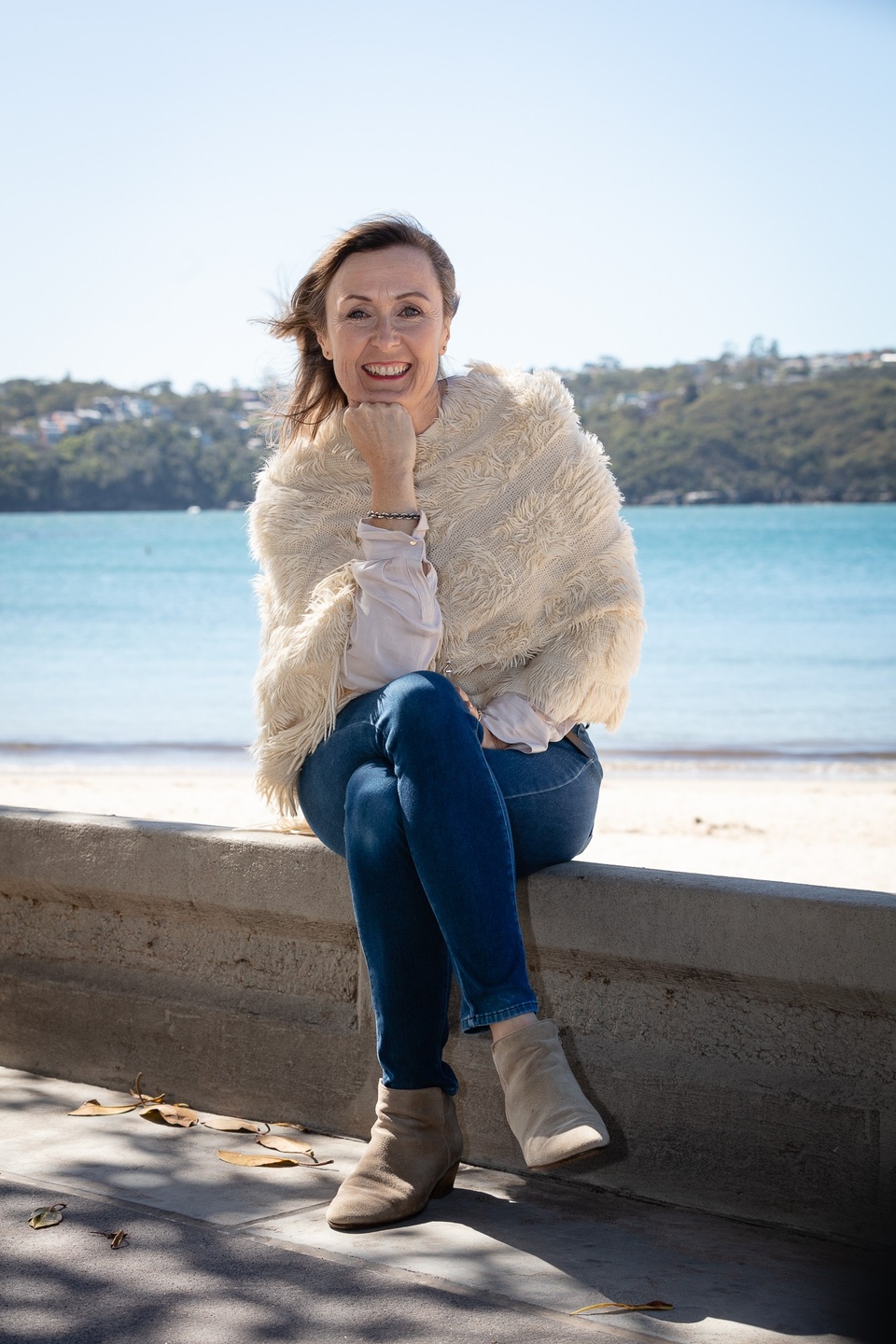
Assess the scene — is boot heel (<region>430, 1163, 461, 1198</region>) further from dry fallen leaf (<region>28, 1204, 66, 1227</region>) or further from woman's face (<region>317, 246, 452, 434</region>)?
woman's face (<region>317, 246, 452, 434</region>)

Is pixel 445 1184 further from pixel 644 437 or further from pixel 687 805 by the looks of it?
pixel 644 437

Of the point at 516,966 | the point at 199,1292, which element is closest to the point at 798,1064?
the point at 516,966

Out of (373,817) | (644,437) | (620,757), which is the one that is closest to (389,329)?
(373,817)

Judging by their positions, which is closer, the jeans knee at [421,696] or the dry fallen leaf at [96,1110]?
the jeans knee at [421,696]

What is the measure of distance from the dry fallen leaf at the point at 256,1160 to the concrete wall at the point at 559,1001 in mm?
183

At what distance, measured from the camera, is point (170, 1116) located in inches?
110

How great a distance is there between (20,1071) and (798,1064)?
5.90 ft

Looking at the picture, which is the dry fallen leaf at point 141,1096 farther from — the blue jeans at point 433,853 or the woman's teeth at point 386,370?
the woman's teeth at point 386,370

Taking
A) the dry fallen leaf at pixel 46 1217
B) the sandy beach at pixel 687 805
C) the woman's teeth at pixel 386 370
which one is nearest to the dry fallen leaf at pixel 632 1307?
the dry fallen leaf at pixel 46 1217

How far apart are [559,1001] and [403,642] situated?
71 cm

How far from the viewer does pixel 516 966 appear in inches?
87.7

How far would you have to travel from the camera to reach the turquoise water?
15.8 meters

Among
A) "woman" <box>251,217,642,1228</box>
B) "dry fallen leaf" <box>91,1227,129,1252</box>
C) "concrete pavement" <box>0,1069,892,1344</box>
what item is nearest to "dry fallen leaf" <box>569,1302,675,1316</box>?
"concrete pavement" <box>0,1069,892,1344</box>

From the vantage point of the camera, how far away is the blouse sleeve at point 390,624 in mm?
2516
